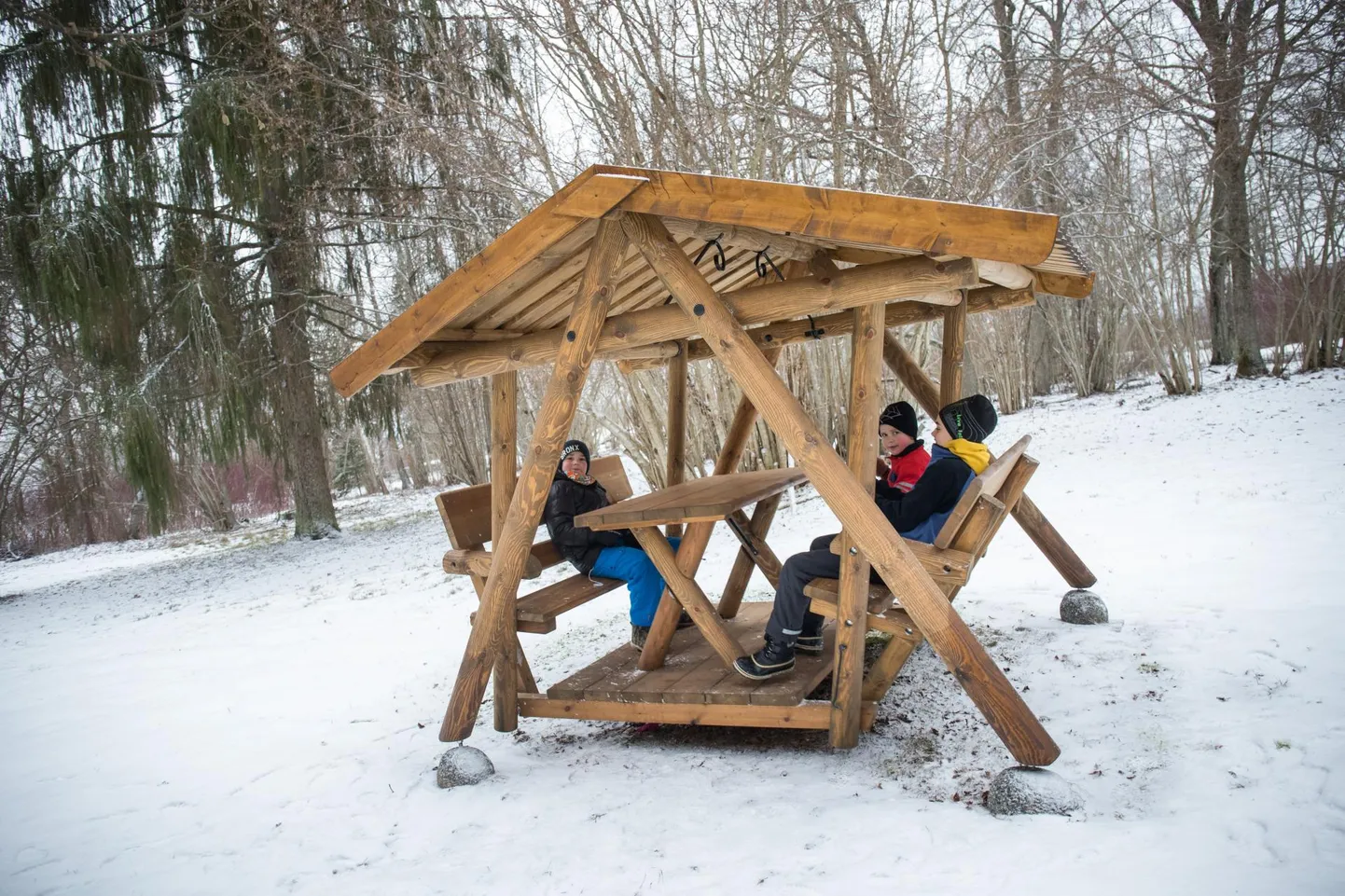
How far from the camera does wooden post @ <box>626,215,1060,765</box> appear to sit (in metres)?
2.92

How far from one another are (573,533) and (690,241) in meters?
1.74

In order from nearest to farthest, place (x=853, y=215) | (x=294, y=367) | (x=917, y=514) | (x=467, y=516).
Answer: (x=853, y=215) → (x=917, y=514) → (x=467, y=516) → (x=294, y=367)

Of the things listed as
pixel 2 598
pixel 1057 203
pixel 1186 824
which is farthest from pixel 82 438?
pixel 1057 203

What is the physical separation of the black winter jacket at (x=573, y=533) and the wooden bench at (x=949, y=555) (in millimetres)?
1532

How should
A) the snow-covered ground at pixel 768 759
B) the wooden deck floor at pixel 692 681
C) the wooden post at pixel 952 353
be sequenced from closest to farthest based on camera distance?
the snow-covered ground at pixel 768 759 → the wooden deck floor at pixel 692 681 → the wooden post at pixel 952 353

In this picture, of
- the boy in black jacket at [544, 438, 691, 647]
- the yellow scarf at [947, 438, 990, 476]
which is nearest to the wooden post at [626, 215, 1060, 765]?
the yellow scarf at [947, 438, 990, 476]

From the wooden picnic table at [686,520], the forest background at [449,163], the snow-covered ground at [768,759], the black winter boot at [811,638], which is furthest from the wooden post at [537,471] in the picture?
the forest background at [449,163]

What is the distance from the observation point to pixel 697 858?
2.79 meters

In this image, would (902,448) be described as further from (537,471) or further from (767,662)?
(537,471)

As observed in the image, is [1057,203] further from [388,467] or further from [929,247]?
[388,467]

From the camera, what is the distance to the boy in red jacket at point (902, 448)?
13.4ft

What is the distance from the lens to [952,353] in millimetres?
4598

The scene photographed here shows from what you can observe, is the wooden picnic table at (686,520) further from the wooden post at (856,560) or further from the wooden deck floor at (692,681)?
the wooden post at (856,560)

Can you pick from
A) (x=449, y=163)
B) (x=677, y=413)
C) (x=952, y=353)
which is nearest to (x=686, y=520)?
(x=677, y=413)
